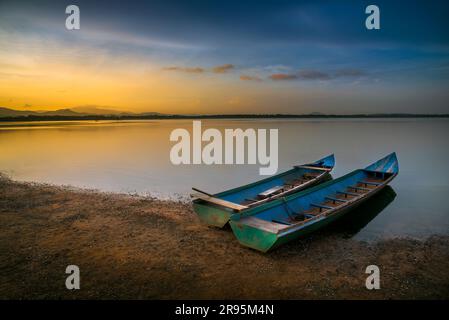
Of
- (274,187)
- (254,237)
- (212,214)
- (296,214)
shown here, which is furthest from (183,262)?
(274,187)

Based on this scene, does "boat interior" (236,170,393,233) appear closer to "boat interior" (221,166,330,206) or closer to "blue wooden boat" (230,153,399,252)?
"blue wooden boat" (230,153,399,252)

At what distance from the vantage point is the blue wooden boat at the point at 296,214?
7.03 metres

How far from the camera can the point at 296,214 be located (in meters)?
9.12

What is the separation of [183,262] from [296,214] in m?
3.98

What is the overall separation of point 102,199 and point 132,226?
12.9ft

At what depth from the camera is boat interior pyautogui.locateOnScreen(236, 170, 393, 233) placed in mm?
7734

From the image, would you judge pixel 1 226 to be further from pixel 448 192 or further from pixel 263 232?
pixel 448 192

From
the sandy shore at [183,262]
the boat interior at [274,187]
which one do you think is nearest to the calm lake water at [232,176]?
the sandy shore at [183,262]

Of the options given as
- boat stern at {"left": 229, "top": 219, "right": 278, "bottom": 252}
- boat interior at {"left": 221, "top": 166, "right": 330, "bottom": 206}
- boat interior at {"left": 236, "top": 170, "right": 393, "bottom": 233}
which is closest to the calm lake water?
boat interior at {"left": 236, "top": 170, "right": 393, "bottom": 233}

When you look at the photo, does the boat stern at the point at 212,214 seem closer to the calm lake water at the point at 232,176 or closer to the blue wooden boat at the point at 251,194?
the blue wooden boat at the point at 251,194

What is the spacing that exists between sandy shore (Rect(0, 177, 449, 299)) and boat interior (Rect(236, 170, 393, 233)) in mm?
785
